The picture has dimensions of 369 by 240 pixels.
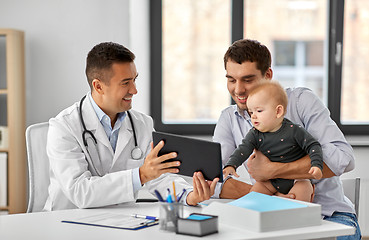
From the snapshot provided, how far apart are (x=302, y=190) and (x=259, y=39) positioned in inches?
93.4

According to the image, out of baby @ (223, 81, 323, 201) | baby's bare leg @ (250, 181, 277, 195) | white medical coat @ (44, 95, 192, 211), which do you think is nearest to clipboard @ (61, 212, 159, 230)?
white medical coat @ (44, 95, 192, 211)

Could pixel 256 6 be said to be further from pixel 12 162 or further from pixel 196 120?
pixel 12 162

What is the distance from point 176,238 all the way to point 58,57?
2.56 metres

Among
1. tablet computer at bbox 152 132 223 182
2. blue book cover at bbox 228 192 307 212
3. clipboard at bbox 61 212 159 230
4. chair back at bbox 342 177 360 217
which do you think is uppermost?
tablet computer at bbox 152 132 223 182

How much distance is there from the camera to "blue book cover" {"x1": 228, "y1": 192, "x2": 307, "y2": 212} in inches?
61.4

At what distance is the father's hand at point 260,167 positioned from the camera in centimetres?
197

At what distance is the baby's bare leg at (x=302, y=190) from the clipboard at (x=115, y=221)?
0.55 metres

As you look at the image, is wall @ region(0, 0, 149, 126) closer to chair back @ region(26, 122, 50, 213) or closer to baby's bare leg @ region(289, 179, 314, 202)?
chair back @ region(26, 122, 50, 213)

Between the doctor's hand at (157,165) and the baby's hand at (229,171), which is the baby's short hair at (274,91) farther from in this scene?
the doctor's hand at (157,165)

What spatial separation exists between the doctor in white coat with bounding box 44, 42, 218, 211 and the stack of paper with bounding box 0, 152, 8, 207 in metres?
1.49

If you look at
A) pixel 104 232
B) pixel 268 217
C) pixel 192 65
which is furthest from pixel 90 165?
pixel 192 65

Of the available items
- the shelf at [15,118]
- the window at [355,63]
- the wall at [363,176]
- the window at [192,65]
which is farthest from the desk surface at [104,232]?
the window at [355,63]

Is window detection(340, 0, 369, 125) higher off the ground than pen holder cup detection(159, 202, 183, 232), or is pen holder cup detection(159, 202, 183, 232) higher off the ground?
window detection(340, 0, 369, 125)

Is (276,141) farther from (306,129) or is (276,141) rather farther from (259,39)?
(259,39)
